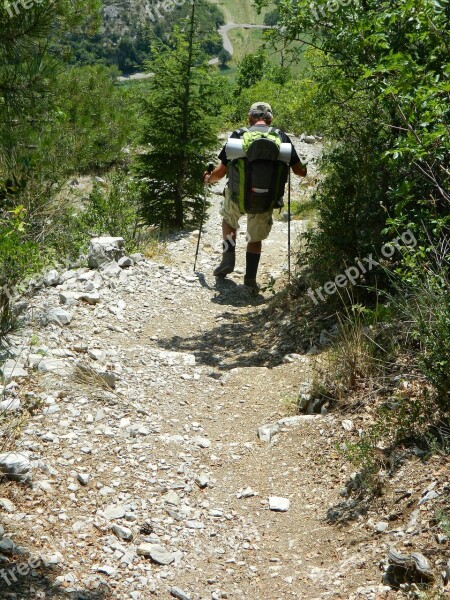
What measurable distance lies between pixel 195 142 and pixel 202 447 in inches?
266

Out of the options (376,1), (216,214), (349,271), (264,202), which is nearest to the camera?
(376,1)

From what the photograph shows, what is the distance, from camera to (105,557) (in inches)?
158

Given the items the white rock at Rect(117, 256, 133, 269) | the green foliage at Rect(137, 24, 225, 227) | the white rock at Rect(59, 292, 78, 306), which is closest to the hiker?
the white rock at Rect(117, 256, 133, 269)

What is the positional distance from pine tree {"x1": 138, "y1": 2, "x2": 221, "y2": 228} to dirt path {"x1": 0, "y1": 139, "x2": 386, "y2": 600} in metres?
4.11

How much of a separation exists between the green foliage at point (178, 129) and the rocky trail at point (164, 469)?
3.92 metres

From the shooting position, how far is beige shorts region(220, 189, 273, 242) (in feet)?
27.9

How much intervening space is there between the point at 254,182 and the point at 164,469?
3.81 m

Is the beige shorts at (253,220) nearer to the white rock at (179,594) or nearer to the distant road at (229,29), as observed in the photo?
the white rock at (179,594)

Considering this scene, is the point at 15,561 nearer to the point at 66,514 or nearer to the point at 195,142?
the point at 66,514

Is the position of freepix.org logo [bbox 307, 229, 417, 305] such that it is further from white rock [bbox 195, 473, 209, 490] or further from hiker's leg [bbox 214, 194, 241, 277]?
white rock [bbox 195, 473, 209, 490]

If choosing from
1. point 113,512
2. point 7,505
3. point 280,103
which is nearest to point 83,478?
point 113,512

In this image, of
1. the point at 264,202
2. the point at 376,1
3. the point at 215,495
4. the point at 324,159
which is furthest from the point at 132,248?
the point at 215,495

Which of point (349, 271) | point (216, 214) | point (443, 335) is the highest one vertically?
point (443, 335)

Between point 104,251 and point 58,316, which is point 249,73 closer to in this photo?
point 104,251
